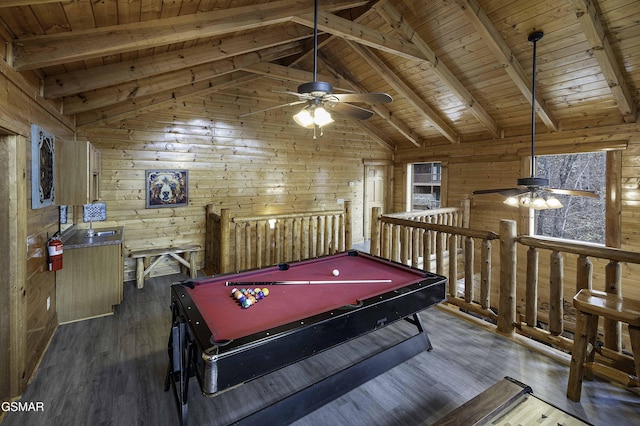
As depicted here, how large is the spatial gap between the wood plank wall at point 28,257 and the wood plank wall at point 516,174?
6.75 metres

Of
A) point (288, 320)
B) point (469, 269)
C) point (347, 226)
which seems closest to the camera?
point (288, 320)

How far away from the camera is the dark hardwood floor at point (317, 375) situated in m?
2.04

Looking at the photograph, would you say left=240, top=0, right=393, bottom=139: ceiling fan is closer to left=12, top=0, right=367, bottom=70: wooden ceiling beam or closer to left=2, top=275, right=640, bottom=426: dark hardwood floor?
left=12, top=0, right=367, bottom=70: wooden ceiling beam

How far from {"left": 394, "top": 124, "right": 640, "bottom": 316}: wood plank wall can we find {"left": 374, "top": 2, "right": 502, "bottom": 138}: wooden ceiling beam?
1.88 feet

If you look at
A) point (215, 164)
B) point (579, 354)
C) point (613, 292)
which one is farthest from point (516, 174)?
point (215, 164)

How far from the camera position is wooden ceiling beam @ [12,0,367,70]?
2227 millimetres

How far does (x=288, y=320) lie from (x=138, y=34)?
257 centimetres

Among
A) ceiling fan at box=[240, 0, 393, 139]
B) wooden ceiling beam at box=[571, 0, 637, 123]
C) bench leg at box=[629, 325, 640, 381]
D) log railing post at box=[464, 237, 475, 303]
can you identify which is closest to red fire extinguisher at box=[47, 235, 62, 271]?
ceiling fan at box=[240, 0, 393, 139]

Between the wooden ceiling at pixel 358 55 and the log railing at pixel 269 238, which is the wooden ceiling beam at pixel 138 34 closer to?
the wooden ceiling at pixel 358 55

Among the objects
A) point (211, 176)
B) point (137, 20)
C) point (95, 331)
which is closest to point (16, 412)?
point (95, 331)

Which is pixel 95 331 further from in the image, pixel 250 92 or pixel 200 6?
pixel 250 92

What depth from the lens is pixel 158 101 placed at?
4707 millimetres

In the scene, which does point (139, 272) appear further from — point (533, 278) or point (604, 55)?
point (604, 55)

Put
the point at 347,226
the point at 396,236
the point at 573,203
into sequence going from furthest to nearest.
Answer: the point at 573,203 → the point at 347,226 → the point at 396,236
